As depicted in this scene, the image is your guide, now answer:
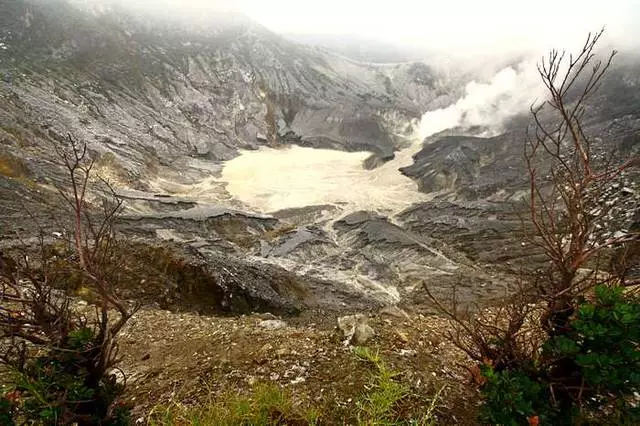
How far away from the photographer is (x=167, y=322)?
6.96m

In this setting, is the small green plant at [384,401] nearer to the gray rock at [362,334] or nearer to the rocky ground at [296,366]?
the rocky ground at [296,366]

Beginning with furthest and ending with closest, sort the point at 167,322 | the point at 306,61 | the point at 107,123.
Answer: the point at 306,61
the point at 107,123
the point at 167,322

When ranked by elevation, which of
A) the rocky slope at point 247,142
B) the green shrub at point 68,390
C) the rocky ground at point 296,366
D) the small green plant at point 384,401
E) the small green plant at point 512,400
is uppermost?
the small green plant at point 512,400

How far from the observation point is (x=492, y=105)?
185ft

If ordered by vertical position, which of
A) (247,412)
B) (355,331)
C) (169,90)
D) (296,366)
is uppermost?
(247,412)

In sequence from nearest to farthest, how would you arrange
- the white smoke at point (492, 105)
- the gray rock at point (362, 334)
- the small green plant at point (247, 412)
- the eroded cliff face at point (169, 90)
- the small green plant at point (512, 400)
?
the small green plant at point (512, 400), the small green plant at point (247, 412), the gray rock at point (362, 334), the eroded cliff face at point (169, 90), the white smoke at point (492, 105)

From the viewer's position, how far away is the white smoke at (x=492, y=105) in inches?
2030

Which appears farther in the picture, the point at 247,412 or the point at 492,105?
the point at 492,105

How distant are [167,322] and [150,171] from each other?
2772 cm

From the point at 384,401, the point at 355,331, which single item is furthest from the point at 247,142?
the point at 384,401


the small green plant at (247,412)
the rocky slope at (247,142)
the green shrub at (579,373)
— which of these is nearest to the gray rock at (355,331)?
the small green plant at (247,412)

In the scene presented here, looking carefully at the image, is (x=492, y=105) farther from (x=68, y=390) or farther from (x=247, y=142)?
(x=68, y=390)

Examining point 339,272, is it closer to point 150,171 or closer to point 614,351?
point 614,351

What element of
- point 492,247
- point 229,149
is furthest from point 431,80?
point 492,247
